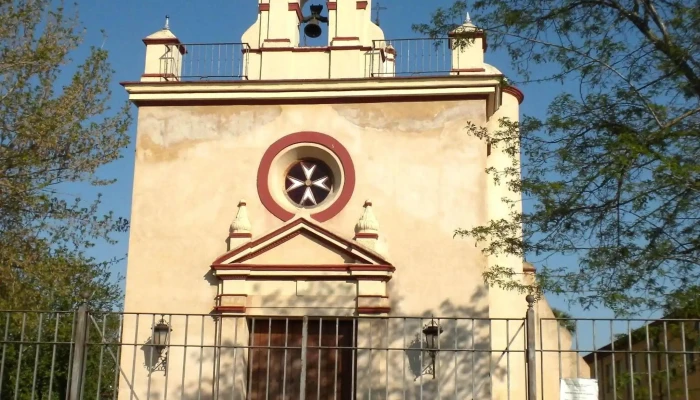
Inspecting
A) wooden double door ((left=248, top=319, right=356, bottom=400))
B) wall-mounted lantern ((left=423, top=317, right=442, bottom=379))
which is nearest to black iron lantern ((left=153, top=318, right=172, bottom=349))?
wooden double door ((left=248, top=319, right=356, bottom=400))

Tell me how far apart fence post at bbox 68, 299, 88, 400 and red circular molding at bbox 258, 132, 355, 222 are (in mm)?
4784

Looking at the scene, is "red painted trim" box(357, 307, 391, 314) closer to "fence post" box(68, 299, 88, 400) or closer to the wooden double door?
the wooden double door

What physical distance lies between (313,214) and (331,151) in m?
Answer: 1.08

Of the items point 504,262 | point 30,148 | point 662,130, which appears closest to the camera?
point 662,130

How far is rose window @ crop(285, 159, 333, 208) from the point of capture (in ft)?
49.1

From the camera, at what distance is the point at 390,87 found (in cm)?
1466

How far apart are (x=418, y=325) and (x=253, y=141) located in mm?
4126

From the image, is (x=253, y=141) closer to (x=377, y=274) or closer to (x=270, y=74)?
(x=270, y=74)

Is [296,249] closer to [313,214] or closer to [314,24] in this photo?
[313,214]

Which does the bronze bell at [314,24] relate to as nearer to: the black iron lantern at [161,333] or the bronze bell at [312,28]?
the bronze bell at [312,28]

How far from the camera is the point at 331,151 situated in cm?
1474

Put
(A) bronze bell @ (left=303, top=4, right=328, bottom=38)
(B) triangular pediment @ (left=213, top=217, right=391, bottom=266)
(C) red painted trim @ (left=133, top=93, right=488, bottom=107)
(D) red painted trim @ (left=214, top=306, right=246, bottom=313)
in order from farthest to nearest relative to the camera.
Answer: (A) bronze bell @ (left=303, top=4, right=328, bottom=38), (C) red painted trim @ (left=133, top=93, right=488, bottom=107), (B) triangular pediment @ (left=213, top=217, right=391, bottom=266), (D) red painted trim @ (left=214, top=306, right=246, bottom=313)

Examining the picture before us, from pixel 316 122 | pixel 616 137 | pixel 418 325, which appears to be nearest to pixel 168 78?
pixel 316 122

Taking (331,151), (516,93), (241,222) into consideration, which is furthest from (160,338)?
(516,93)
